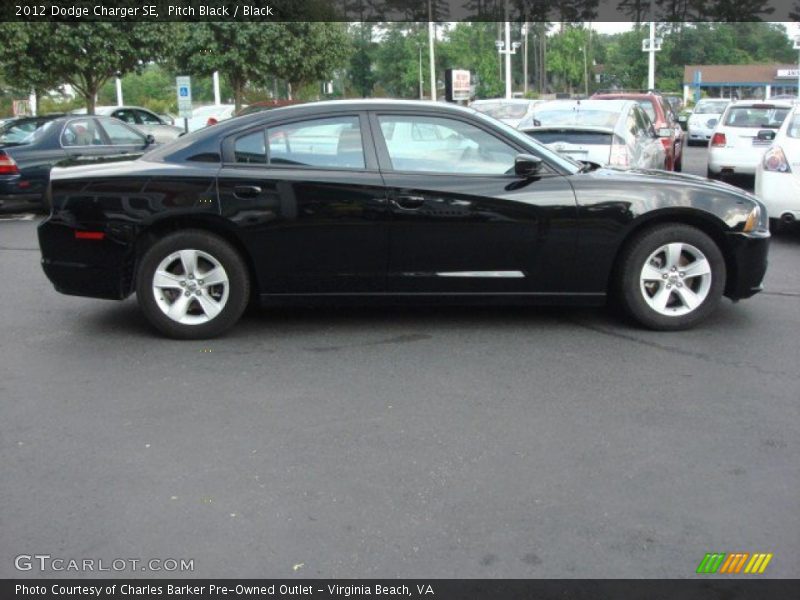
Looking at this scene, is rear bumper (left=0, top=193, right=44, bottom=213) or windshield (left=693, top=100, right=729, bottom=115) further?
windshield (left=693, top=100, right=729, bottom=115)

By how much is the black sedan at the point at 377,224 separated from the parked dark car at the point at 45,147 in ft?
21.2

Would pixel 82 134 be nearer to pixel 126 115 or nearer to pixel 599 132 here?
pixel 599 132

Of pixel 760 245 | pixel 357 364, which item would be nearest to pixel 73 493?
pixel 357 364

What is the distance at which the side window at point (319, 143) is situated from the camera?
6.11 m

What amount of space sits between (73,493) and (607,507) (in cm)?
219

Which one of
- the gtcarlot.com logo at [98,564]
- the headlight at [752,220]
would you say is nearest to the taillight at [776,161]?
the headlight at [752,220]

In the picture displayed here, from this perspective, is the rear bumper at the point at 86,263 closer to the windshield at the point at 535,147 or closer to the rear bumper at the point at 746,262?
the windshield at the point at 535,147

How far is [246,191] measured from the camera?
5.98m

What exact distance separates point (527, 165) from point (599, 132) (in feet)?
17.2

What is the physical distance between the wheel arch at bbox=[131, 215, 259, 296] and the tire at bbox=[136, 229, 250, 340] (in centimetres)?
4

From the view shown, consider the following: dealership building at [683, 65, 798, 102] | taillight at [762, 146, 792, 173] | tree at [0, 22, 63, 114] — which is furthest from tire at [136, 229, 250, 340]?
dealership building at [683, 65, 798, 102]

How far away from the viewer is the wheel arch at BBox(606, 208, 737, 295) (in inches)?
240

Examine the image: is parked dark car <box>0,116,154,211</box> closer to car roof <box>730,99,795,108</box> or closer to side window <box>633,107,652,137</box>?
side window <box>633,107,652,137</box>

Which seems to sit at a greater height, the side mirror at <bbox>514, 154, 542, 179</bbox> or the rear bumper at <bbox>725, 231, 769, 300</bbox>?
the side mirror at <bbox>514, 154, 542, 179</bbox>
